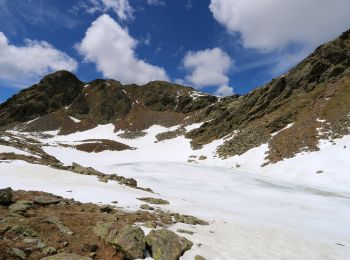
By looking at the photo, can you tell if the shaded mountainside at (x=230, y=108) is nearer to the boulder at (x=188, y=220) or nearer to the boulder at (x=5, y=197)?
the boulder at (x=188, y=220)

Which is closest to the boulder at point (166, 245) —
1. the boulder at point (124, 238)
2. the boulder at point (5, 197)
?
the boulder at point (124, 238)

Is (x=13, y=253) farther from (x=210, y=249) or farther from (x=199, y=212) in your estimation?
(x=199, y=212)

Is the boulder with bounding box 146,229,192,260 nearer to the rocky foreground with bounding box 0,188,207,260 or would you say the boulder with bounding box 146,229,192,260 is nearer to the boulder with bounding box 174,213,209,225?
the rocky foreground with bounding box 0,188,207,260

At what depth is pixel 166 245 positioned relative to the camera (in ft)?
34.1

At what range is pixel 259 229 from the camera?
14.8 m

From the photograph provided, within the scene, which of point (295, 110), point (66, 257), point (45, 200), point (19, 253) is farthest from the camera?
point (295, 110)

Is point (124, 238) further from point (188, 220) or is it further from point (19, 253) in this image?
point (188, 220)

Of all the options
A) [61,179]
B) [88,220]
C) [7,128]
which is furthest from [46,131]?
[88,220]

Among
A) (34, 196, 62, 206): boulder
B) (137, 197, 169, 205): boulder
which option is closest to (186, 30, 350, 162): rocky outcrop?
(137, 197, 169, 205): boulder

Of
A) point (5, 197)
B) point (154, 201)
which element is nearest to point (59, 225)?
point (5, 197)

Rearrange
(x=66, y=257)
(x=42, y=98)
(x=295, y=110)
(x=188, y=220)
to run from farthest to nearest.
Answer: (x=42, y=98), (x=295, y=110), (x=188, y=220), (x=66, y=257)

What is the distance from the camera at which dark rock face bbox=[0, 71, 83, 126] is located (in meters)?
132

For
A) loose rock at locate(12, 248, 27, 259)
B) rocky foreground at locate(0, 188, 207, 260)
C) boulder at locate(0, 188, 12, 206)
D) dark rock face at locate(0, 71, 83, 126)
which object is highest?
dark rock face at locate(0, 71, 83, 126)

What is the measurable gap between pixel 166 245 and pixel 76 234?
9.55ft
